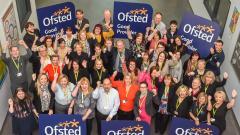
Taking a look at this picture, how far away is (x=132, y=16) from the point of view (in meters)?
6.80

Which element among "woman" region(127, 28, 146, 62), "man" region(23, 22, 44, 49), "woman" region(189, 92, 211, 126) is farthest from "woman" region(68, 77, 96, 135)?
"man" region(23, 22, 44, 49)

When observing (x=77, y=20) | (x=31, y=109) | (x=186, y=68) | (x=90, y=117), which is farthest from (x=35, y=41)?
(x=186, y=68)

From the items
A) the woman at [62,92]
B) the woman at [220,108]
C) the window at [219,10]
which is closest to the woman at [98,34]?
the woman at [62,92]

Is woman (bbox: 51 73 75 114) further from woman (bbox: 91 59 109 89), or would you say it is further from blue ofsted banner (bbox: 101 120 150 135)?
blue ofsted banner (bbox: 101 120 150 135)

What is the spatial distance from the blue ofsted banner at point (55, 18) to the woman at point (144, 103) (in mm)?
2572

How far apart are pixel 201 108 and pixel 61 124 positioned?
217cm

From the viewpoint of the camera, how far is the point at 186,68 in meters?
6.36

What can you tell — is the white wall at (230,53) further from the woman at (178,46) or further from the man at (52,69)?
the man at (52,69)

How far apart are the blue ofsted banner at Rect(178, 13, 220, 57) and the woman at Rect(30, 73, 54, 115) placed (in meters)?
3.00

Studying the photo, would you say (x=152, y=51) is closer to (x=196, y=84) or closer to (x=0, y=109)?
(x=196, y=84)

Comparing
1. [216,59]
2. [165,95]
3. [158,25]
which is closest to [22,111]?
[165,95]

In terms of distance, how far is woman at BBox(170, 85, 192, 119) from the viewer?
203 inches

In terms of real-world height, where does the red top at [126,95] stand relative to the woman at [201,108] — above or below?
above

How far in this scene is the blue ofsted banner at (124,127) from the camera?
4844 millimetres
